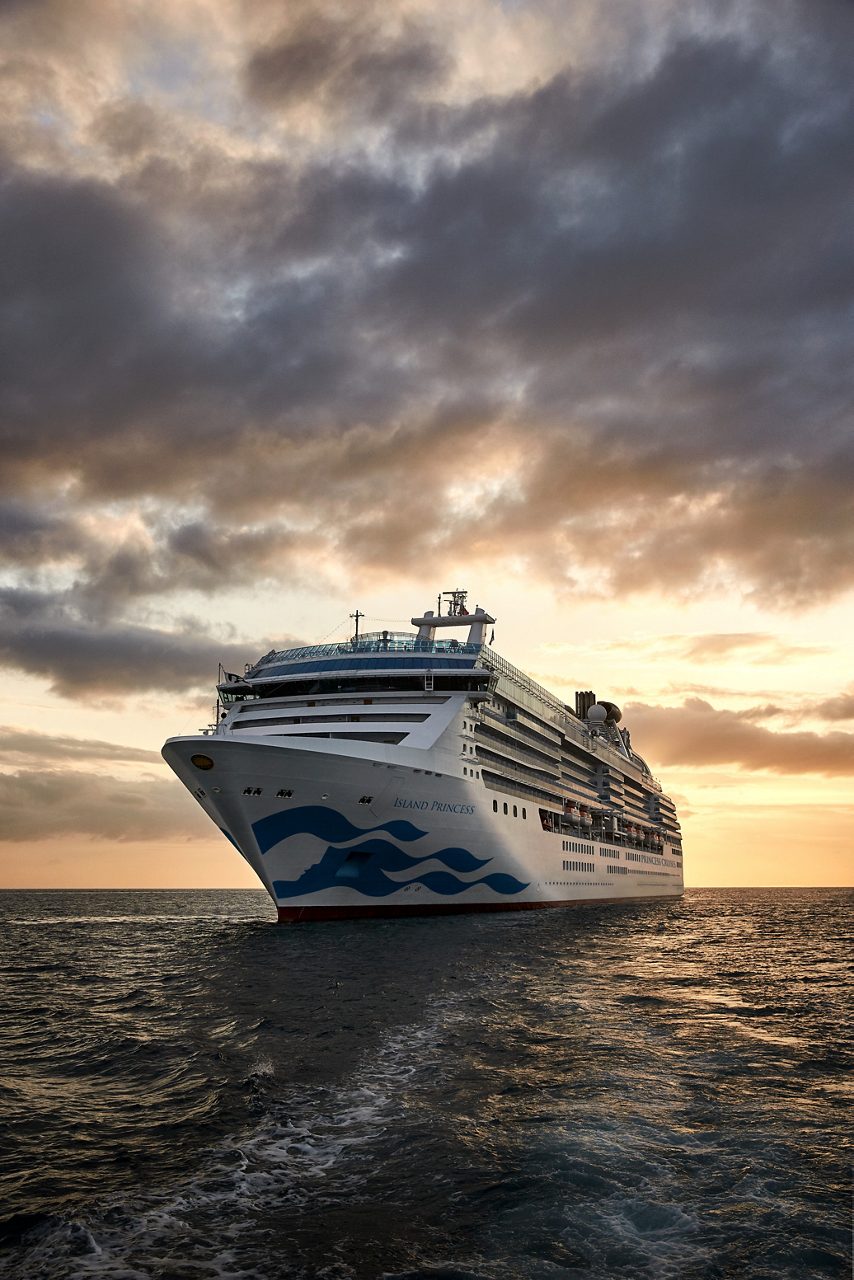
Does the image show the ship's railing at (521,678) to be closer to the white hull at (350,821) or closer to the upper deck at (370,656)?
the upper deck at (370,656)

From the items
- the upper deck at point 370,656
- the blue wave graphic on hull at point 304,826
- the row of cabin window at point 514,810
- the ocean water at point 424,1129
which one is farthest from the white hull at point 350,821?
the ocean water at point 424,1129

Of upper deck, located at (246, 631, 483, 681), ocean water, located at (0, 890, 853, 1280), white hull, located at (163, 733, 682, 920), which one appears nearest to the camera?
ocean water, located at (0, 890, 853, 1280)

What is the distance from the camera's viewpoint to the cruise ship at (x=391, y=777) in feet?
124

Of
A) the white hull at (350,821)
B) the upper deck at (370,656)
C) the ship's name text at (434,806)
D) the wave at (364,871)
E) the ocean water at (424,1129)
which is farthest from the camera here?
the upper deck at (370,656)

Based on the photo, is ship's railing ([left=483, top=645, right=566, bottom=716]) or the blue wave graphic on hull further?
ship's railing ([left=483, top=645, right=566, bottom=716])

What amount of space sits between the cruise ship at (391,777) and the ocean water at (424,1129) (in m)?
12.9

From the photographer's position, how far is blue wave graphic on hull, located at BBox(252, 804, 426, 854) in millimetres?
37812

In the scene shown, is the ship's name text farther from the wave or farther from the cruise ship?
the wave

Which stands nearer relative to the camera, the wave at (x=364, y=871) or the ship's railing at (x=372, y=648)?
the wave at (x=364, y=871)

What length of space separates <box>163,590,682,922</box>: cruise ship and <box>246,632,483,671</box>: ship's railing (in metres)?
0.13

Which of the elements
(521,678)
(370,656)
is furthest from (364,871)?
(521,678)

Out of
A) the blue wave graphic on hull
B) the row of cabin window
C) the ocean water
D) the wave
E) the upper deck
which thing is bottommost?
the ocean water

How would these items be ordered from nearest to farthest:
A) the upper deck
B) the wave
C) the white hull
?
the white hull
the wave
the upper deck

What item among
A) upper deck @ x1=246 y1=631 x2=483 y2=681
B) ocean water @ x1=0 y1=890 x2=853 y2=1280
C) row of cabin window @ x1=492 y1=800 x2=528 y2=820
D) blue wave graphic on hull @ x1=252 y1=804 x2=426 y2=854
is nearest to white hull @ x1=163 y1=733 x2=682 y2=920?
blue wave graphic on hull @ x1=252 y1=804 x2=426 y2=854
